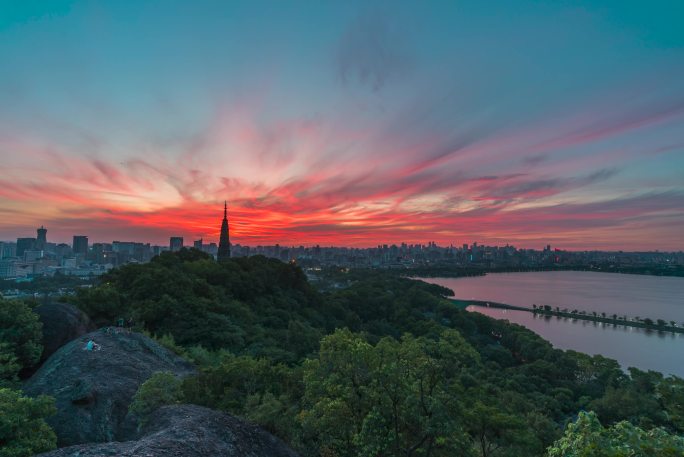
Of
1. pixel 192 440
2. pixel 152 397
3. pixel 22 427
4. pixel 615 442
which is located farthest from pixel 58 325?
pixel 615 442

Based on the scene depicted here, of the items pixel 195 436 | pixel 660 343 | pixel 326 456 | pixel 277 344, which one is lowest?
pixel 660 343

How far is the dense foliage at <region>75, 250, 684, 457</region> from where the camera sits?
24.3 feet

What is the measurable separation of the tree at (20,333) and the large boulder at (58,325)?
38.4 inches

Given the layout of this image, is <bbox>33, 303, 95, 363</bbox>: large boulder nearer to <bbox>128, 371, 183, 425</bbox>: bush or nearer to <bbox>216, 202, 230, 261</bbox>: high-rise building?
<bbox>128, 371, 183, 425</bbox>: bush

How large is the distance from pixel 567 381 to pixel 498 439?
24.6 m

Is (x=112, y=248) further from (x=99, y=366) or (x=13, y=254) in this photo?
(x=99, y=366)

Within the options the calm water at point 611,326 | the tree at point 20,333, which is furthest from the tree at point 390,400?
the calm water at point 611,326

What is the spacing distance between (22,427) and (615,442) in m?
9.09

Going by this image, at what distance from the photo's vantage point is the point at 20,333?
12.7 metres

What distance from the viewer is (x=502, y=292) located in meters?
108

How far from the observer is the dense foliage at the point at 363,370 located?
742 centimetres

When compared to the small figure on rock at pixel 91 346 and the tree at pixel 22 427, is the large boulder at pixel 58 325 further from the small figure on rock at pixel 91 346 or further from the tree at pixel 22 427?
the tree at pixel 22 427

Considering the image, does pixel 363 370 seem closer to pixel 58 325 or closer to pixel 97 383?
pixel 97 383

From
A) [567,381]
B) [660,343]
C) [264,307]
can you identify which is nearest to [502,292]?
[660,343]
